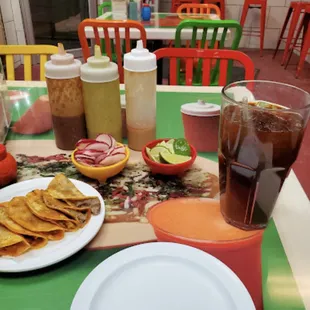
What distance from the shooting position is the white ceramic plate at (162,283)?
422mm

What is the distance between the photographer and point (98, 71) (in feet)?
2.42

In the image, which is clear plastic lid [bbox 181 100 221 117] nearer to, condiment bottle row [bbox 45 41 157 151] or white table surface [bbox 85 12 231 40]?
condiment bottle row [bbox 45 41 157 151]

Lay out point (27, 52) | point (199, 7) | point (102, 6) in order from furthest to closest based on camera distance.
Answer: point (199, 7) → point (102, 6) → point (27, 52)

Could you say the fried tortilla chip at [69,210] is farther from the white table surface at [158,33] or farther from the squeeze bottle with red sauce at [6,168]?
the white table surface at [158,33]

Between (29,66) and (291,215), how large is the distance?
1402 mm

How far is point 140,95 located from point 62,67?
19 centimetres

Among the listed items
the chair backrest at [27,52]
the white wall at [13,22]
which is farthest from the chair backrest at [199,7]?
the chair backrest at [27,52]

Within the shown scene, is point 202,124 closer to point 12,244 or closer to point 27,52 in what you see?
point 12,244

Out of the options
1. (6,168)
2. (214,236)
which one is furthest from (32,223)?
(214,236)

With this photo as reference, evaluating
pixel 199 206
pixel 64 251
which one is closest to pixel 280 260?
pixel 199 206

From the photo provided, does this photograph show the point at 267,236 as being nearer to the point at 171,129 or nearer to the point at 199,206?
the point at 199,206

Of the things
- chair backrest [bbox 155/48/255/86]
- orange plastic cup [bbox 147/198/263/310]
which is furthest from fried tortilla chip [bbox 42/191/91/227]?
chair backrest [bbox 155/48/255/86]

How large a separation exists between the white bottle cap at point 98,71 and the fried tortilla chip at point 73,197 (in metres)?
0.25

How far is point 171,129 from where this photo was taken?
955 millimetres
